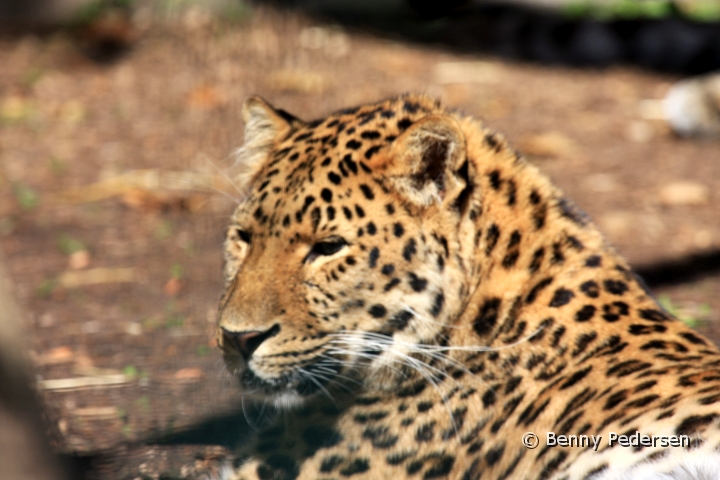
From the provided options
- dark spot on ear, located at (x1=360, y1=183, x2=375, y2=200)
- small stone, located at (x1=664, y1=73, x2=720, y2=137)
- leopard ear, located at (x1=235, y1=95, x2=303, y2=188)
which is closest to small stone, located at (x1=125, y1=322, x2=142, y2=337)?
leopard ear, located at (x1=235, y1=95, x2=303, y2=188)

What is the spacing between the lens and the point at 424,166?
3.58m

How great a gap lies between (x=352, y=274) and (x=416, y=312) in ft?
0.92

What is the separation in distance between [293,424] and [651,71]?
819 cm

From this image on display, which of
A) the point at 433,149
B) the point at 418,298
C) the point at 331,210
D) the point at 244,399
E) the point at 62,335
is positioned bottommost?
the point at 62,335

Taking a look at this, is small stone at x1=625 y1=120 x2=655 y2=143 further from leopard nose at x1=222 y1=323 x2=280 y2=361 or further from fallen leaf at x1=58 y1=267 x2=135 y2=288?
leopard nose at x1=222 y1=323 x2=280 y2=361

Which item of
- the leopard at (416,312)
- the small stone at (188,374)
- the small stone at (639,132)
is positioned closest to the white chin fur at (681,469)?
the leopard at (416,312)

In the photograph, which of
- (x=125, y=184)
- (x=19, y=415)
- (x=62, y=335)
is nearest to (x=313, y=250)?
(x=19, y=415)

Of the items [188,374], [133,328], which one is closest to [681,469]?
[188,374]

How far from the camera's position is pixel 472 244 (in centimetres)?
363

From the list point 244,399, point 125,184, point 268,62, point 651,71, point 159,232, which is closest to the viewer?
point 244,399

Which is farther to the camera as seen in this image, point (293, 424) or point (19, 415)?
point (293, 424)

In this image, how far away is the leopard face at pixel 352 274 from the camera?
11.7 ft

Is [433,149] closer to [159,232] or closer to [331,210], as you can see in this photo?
[331,210]

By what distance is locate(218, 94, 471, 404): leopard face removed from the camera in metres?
3.57
